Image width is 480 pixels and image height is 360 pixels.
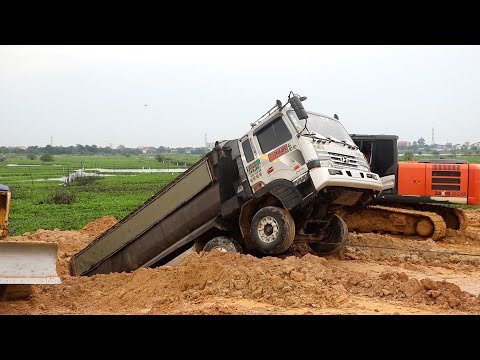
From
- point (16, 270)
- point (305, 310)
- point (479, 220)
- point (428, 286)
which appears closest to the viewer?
point (305, 310)

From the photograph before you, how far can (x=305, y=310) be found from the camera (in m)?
7.85

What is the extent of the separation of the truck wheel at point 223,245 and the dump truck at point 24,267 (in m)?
3.10

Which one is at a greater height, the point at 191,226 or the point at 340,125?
the point at 340,125

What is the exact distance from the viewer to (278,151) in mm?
11070

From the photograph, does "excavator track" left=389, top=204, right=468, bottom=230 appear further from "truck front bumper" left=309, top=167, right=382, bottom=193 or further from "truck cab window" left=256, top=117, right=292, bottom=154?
"truck cab window" left=256, top=117, right=292, bottom=154

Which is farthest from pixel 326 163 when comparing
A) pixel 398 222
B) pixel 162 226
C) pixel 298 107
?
pixel 398 222

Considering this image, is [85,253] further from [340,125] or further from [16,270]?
[340,125]

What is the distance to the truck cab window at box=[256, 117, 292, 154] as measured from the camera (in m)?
11.1

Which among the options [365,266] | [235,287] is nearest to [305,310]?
[235,287]

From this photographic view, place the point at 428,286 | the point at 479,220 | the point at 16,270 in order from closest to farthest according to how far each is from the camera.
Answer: the point at 428,286, the point at 16,270, the point at 479,220

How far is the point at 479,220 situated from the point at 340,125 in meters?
10.0

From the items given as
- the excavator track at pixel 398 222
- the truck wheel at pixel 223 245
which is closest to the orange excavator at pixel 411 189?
the excavator track at pixel 398 222

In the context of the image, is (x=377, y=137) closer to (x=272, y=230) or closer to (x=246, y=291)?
(x=272, y=230)

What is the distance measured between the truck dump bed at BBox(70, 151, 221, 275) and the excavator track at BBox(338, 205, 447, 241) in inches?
221
